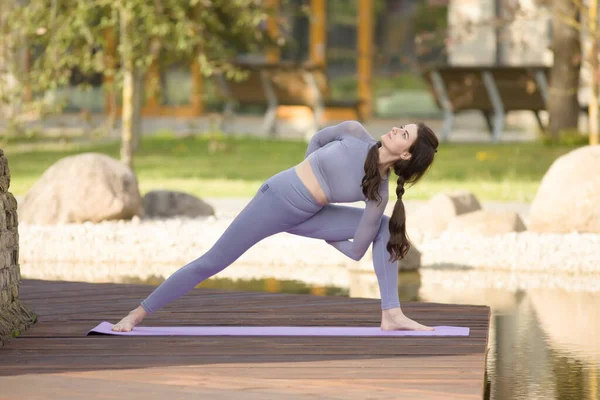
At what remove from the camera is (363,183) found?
615 cm

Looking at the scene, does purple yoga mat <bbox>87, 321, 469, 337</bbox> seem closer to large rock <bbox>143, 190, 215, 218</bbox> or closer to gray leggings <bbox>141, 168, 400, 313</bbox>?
gray leggings <bbox>141, 168, 400, 313</bbox>

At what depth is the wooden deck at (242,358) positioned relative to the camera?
5156 millimetres

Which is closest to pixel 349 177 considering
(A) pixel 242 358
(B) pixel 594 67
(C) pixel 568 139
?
(A) pixel 242 358

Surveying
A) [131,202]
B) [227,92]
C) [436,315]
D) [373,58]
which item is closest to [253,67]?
[227,92]

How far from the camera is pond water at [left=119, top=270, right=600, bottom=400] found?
5844mm

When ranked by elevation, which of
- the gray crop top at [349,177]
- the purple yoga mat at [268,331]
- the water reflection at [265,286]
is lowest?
the water reflection at [265,286]

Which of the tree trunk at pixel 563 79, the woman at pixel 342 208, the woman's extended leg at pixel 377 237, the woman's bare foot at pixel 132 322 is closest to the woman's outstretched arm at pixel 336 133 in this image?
the woman at pixel 342 208

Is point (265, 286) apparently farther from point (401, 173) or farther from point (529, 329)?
point (401, 173)

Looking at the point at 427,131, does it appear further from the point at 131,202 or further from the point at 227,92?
the point at 227,92

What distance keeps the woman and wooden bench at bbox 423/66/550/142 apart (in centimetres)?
1270

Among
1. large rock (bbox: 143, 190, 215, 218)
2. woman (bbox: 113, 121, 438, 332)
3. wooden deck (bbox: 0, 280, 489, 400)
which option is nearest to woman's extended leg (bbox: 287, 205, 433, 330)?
woman (bbox: 113, 121, 438, 332)

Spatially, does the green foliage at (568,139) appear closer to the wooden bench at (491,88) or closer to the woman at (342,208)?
the wooden bench at (491,88)

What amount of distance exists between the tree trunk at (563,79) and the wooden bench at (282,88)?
145 inches

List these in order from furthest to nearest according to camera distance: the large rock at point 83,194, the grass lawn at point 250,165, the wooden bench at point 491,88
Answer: the wooden bench at point 491,88 → the grass lawn at point 250,165 → the large rock at point 83,194
